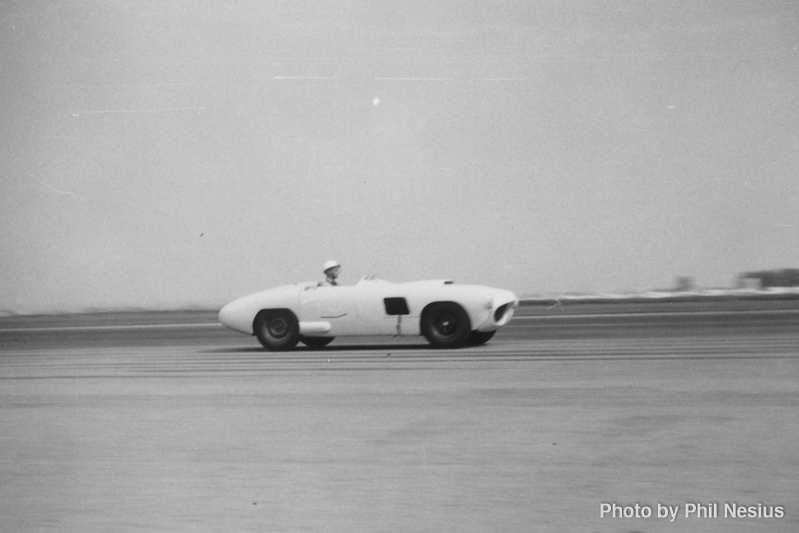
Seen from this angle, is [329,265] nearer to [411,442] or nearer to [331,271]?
[331,271]

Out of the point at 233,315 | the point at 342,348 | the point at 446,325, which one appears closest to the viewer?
the point at 446,325

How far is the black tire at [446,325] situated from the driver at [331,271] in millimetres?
1235

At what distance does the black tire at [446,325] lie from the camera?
32.1 ft

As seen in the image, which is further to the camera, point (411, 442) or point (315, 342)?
point (315, 342)

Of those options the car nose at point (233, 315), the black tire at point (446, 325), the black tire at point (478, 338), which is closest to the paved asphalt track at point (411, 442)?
the black tire at point (446, 325)

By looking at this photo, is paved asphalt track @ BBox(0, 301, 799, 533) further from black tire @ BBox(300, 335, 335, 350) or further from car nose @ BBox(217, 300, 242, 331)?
black tire @ BBox(300, 335, 335, 350)

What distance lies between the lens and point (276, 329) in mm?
10594

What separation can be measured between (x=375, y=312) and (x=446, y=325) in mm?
741

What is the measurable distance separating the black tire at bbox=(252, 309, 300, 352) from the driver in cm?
56

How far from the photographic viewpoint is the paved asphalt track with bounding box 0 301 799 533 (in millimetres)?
3725

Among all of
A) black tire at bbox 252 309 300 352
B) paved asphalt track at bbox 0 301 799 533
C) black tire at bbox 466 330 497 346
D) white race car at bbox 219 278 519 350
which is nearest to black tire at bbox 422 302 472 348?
white race car at bbox 219 278 519 350

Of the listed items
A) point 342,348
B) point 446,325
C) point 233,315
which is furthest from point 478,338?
point 233,315

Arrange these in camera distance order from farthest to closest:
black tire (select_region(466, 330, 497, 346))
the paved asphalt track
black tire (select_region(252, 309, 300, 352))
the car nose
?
the car nose, black tire (select_region(252, 309, 300, 352)), black tire (select_region(466, 330, 497, 346)), the paved asphalt track

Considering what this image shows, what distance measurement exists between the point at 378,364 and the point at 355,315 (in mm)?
1456
